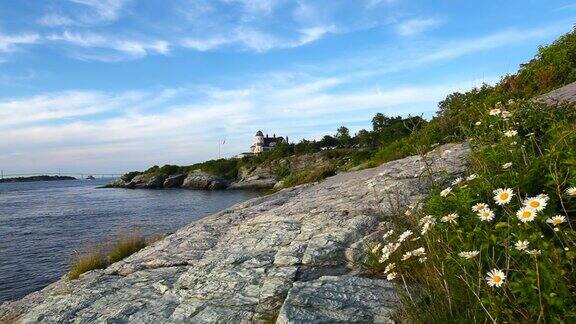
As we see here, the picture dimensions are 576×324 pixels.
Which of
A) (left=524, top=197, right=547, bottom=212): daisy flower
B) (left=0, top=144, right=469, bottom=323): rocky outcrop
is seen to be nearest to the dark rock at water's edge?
(left=0, top=144, right=469, bottom=323): rocky outcrop

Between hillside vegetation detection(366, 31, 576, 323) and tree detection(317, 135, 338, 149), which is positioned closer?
hillside vegetation detection(366, 31, 576, 323)

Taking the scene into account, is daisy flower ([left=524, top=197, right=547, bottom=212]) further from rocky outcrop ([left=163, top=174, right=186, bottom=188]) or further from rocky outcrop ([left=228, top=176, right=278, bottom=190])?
rocky outcrop ([left=163, top=174, right=186, bottom=188])

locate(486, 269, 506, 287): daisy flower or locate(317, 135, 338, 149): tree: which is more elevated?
locate(317, 135, 338, 149): tree

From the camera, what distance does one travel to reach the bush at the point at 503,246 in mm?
2705

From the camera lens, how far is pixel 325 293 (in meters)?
4.62

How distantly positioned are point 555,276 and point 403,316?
130 cm

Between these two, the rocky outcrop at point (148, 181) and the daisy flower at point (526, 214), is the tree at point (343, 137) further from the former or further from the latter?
the daisy flower at point (526, 214)

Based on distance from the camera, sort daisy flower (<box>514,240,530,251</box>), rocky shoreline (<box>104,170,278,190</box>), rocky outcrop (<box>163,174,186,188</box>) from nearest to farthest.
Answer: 1. daisy flower (<box>514,240,530,251</box>)
2. rocky shoreline (<box>104,170,278,190</box>)
3. rocky outcrop (<box>163,174,186,188</box>)

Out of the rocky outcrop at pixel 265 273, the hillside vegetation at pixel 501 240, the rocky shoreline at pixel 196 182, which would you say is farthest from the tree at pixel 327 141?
the hillside vegetation at pixel 501 240

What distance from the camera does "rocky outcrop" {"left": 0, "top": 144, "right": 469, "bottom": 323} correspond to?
4621 mm

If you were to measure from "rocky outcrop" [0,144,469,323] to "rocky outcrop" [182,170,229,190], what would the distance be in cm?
6161

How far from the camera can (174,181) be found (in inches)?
3233

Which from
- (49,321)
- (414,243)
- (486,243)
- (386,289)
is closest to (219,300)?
(386,289)

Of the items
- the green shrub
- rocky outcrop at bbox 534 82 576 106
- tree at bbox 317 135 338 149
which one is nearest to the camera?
rocky outcrop at bbox 534 82 576 106
